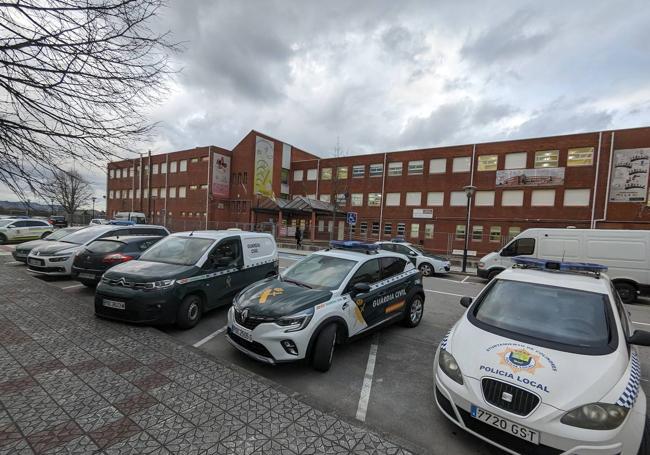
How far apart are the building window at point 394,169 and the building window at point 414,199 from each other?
103 inches

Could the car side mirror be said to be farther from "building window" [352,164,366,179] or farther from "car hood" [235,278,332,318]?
"building window" [352,164,366,179]

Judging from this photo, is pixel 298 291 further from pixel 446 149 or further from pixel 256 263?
pixel 446 149

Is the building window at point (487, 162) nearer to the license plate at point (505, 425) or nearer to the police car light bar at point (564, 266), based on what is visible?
the police car light bar at point (564, 266)

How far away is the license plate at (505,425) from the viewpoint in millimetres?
2281

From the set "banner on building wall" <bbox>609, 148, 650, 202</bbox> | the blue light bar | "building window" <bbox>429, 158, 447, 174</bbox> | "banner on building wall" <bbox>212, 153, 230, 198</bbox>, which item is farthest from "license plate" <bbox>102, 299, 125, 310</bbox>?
"banner on building wall" <bbox>212, 153, 230, 198</bbox>

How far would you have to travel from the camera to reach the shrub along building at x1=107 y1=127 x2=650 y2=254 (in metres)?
23.6

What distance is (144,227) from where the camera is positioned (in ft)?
31.8

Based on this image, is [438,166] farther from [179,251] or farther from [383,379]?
[383,379]

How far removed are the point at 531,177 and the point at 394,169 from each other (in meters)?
12.4

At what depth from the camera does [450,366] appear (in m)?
2.90

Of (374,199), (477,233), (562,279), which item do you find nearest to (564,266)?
(562,279)

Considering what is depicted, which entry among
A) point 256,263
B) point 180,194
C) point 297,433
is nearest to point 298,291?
point 297,433

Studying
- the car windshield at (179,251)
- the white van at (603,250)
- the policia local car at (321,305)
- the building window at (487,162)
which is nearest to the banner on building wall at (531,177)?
the building window at (487,162)

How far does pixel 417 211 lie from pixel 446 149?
22.0 feet
